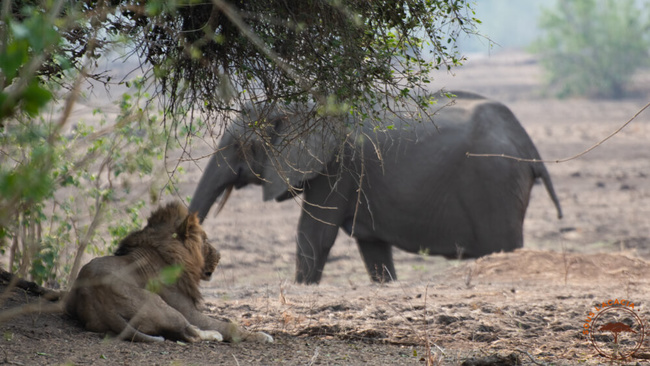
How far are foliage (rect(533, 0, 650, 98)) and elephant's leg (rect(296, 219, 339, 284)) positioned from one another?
1035 inches

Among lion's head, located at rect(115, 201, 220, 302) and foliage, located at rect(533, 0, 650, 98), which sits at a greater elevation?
foliage, located at rect(533, 0, 650, 98)

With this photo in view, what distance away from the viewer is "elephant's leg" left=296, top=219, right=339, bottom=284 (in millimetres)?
9391

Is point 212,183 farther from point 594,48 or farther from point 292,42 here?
point 594,48

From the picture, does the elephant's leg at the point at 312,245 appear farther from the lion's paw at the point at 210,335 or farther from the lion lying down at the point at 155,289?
the lion's paw at the point at 210,335

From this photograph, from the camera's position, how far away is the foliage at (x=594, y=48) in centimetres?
3441

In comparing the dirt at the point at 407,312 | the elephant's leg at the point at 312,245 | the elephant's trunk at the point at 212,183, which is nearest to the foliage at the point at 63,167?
the dirt at the point at 407,312

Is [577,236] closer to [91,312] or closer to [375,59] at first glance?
[375,59]

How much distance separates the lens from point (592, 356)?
5027 millimetres

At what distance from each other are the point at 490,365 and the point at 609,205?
12.7 m

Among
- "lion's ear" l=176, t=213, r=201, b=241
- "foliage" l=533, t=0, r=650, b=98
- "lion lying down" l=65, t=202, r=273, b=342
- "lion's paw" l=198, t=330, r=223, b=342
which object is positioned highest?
"foliage" l=533, t=0, r=650, b=98

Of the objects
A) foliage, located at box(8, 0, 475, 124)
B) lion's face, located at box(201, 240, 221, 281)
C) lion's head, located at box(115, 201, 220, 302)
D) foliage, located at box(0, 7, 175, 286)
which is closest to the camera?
foliage, located at box(0, 7, 175, 286)

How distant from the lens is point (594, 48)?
1401 inches

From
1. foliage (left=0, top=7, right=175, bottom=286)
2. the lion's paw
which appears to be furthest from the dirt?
foliage (left=0, top=7, right=175, bottom=286)

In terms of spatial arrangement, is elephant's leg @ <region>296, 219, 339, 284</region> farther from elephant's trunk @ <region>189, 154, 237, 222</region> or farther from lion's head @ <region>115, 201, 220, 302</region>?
lion's head @ <region>115, 201, 220, 302</region>
